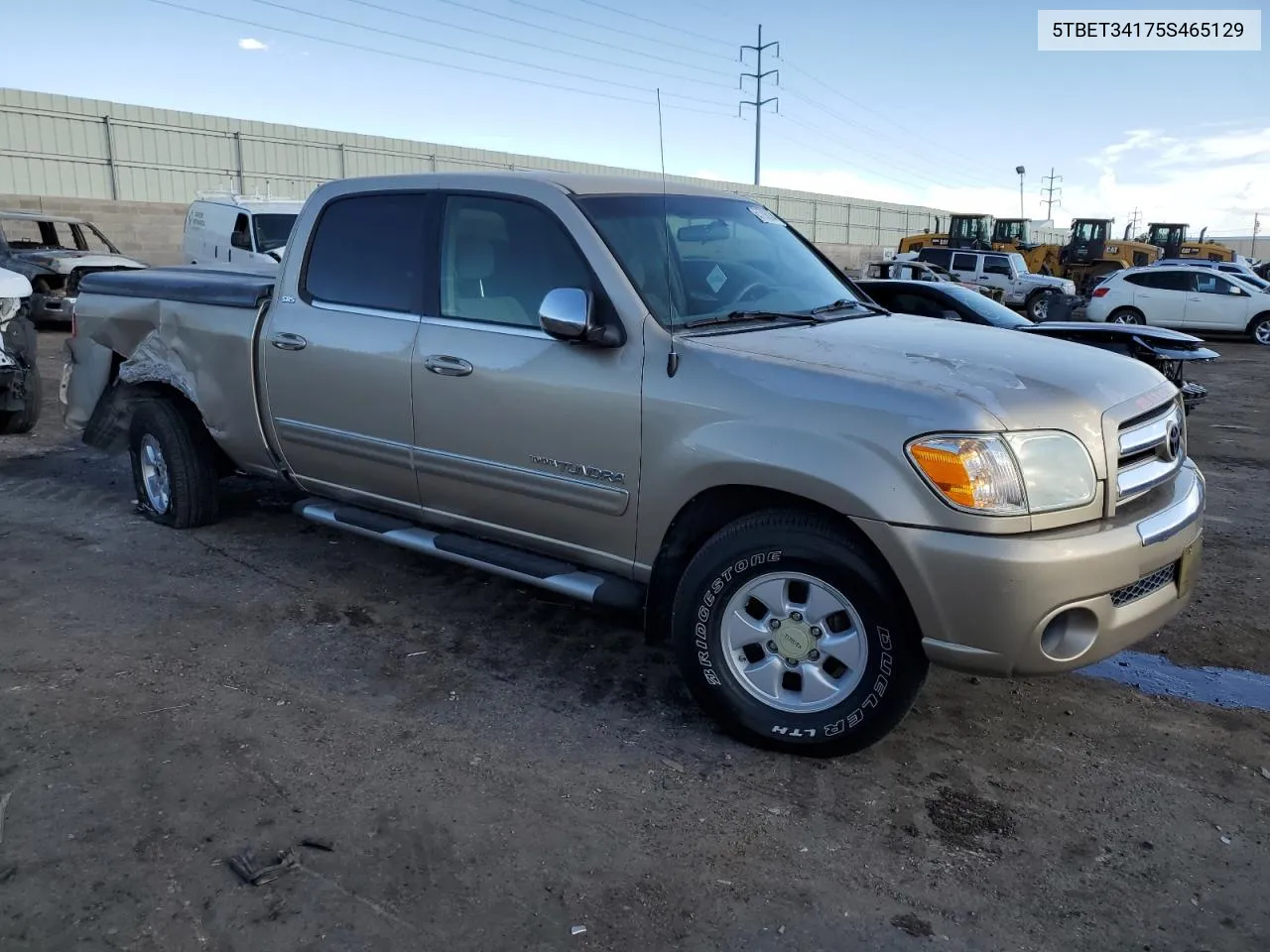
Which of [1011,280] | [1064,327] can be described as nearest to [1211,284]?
[1011,280]

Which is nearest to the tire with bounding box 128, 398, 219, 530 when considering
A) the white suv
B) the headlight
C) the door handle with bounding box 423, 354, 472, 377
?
the door handle with bounding box 423, 354, 472, 377

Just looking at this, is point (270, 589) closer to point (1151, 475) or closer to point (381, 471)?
point (381, 471)

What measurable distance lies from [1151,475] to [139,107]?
2554 centimetres

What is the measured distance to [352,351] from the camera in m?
4.45

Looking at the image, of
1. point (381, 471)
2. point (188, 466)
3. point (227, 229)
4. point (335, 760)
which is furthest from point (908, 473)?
point (227, 229)

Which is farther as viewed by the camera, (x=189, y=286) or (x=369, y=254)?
(x=189, y=286)

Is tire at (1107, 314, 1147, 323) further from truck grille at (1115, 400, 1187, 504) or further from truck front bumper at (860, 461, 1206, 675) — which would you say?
truck front bumper at (860, 461, 1206, 675)

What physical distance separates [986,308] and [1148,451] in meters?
6.22

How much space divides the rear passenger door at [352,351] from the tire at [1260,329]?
20.8 metres

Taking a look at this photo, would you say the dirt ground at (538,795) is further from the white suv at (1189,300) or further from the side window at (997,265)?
the side window at (997,265)

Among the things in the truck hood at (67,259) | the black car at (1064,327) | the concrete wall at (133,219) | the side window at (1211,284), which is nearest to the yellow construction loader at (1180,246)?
the side window at (1211,284)

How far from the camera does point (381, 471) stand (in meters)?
4.50

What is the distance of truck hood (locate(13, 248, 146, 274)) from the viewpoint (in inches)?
594

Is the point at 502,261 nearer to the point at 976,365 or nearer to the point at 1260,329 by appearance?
the point at 976,365
